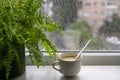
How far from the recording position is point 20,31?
35.6 inches

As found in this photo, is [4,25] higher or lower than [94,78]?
higher

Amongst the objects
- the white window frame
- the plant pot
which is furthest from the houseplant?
the white window frame

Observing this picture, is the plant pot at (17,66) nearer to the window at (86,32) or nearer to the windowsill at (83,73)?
the windowsill at (83,73)

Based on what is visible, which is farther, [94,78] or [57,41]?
[57,41]

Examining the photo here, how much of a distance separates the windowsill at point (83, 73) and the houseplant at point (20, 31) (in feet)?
0.30

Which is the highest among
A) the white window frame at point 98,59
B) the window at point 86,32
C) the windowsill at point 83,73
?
the window at point 86,32

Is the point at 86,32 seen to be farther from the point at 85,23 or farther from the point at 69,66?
the point at 69,66

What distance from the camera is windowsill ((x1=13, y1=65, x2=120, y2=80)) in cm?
101

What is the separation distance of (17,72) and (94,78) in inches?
11.8

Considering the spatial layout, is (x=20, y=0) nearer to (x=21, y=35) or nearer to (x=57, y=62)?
(x=21, y=35)

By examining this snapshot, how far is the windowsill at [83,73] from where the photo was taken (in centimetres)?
101

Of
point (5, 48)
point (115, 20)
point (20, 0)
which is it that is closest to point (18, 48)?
point (5, 48)

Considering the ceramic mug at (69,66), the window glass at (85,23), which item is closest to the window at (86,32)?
the window glass at (85,23)

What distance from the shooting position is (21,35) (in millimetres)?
877
